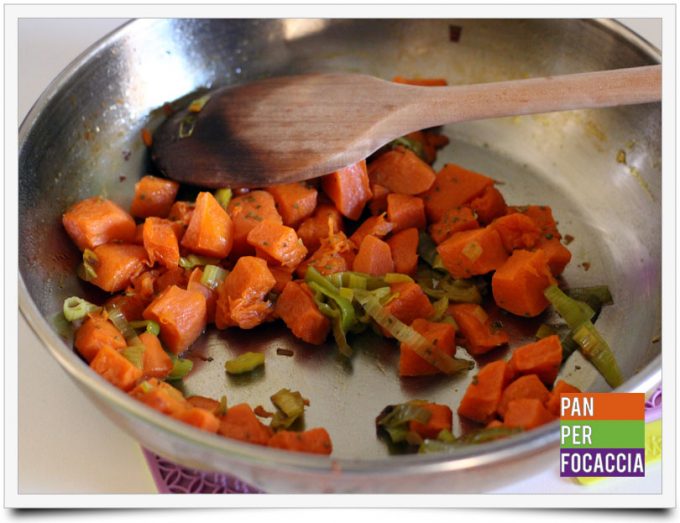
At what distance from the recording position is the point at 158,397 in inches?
67.8

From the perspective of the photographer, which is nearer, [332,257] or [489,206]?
[332,257]

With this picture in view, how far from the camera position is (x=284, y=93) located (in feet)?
7.73

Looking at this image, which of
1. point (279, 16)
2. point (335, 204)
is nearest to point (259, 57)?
point (279, 16)

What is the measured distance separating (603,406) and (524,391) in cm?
21

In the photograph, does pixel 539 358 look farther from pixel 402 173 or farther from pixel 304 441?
pixel 402 173

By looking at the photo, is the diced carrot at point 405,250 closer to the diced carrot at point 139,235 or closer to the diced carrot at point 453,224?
the diced carrot at point 453,224

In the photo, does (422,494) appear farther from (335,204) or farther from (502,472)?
(335,204)

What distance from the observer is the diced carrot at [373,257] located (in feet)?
7.08

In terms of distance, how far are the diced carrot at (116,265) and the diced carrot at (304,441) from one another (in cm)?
62

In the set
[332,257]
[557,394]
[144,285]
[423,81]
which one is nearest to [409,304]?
[332,257]

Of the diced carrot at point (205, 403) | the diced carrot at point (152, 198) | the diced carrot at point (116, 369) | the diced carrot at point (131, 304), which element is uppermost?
the diced carrot at point (152, 198)

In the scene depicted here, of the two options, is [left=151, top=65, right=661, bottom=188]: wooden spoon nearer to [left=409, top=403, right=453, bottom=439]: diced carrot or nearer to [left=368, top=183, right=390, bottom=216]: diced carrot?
[left=368, top=183, right=390, bottom=216]: diced carrot

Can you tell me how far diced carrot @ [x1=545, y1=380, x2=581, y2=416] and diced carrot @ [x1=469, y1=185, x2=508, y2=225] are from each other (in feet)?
1.86

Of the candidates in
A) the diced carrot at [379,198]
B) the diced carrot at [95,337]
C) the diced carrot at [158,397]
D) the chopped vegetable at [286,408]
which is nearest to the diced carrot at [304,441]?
the chopped vegetable at [286,408]
